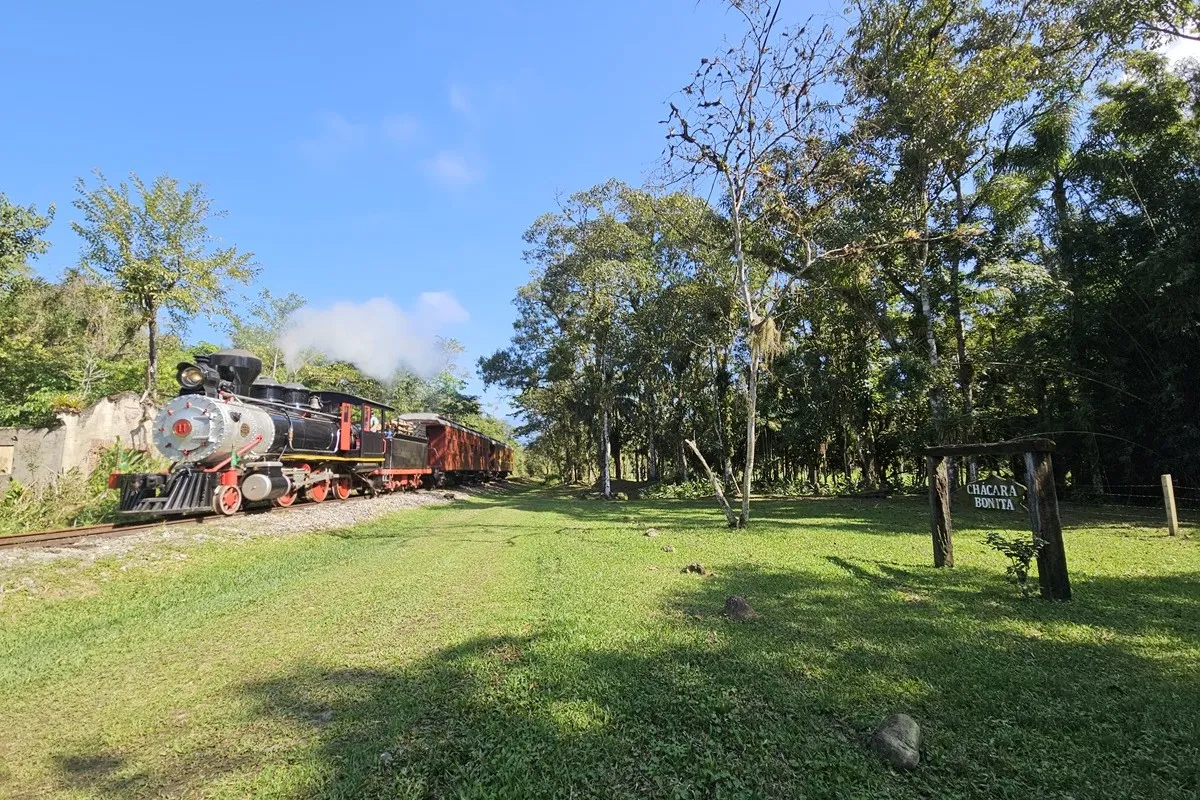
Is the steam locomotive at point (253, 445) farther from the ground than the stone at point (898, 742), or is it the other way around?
the steam locomotive at point (253, 445)

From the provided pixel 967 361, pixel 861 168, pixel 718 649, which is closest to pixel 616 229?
pixel 861 168

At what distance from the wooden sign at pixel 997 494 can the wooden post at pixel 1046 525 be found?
1.04ft

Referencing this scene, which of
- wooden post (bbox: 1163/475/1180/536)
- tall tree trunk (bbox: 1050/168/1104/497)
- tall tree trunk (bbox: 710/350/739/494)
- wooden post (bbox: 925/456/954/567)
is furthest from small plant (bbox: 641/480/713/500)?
wooden post (bbox: 925/456/954/567)

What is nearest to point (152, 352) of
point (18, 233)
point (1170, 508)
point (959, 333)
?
point (18, 233)

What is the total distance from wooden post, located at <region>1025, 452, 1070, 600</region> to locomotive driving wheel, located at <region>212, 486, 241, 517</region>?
43.1 ft

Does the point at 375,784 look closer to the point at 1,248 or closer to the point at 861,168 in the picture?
the point at 861,168

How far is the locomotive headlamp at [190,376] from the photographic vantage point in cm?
1173

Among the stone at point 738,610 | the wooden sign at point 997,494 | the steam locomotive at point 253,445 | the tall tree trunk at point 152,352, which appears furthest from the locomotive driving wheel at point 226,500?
the wooden sign at point 997,494

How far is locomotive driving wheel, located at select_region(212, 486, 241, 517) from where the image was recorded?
11.2 meters

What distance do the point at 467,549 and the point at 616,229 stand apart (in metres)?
16.9

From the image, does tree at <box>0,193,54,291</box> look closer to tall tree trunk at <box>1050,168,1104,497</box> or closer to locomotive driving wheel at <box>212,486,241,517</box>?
locomotive driving wheel at <box>212,486,241,517</box>

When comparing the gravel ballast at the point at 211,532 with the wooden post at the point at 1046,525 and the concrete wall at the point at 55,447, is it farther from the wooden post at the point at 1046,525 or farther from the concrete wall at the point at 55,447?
the wooden post at the point at 1046,525

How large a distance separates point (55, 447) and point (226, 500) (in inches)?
235

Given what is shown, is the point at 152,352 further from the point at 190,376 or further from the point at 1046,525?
the point at 1046,525
